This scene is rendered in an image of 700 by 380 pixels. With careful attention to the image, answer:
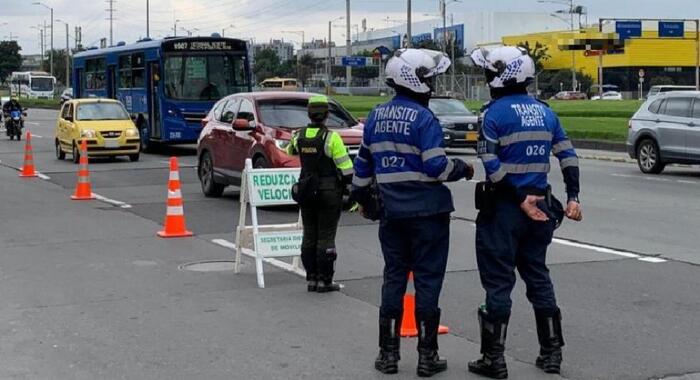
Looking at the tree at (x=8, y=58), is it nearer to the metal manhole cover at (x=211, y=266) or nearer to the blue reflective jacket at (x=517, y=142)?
the metal manhole cover at (x=211, y=266)

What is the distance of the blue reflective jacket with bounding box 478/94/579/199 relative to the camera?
19.9 ft

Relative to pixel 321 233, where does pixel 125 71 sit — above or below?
above

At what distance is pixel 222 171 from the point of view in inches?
652

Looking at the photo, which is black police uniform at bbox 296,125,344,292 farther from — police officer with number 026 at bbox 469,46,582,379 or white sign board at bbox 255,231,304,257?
police officer with number 026 at bbox 469,46,582,379

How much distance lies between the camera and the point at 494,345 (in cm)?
616

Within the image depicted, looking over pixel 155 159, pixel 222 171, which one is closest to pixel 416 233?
pixel 222 171

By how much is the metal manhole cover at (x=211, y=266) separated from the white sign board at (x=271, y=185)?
90cm

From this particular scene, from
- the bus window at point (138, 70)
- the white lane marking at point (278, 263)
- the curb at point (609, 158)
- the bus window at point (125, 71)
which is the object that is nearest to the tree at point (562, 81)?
the bus window at point (125, 71)

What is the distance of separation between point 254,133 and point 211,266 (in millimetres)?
5254

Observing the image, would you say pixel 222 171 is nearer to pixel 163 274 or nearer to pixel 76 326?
pixel 163 274

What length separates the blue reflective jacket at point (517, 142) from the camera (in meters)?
6.07

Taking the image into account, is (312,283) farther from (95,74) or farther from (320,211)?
(95,74)

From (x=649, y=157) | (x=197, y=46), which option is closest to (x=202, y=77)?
(x=197, y=46)

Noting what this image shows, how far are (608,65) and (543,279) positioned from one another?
317ft
